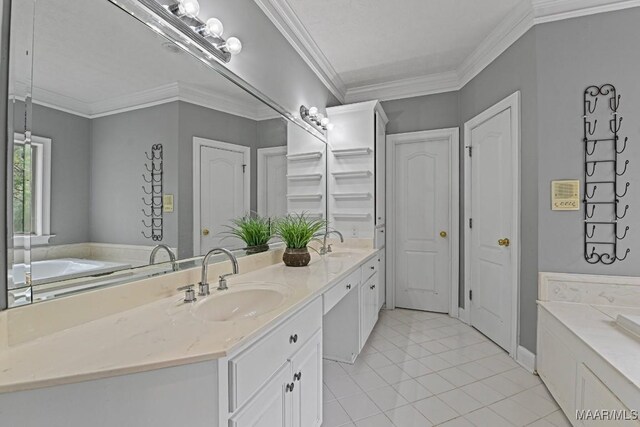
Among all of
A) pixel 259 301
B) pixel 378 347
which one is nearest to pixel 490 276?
pixel 378 347

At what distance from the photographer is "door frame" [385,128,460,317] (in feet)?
10.8

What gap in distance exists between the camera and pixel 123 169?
1.19 metres

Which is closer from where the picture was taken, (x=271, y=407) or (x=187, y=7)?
(x=271, y=407)

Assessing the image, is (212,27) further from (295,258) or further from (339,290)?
(339,290)

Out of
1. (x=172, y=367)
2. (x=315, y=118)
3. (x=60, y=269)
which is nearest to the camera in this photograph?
(x=172, y=367)

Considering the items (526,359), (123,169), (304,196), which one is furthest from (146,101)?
(526,359)

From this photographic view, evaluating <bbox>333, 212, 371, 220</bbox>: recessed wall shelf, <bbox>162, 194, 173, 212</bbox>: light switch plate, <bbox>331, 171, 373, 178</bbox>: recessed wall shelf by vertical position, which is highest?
<bbox>331, 171, 373, 178</bbox>: recessed wall shelf

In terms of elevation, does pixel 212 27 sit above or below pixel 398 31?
below

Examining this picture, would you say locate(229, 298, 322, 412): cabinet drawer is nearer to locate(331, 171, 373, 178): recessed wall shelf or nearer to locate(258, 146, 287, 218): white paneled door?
Answer: locate(258, 146, 287, 218): white paneled door

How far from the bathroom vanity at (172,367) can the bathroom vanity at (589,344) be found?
50.7 inches

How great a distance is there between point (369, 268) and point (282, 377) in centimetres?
162

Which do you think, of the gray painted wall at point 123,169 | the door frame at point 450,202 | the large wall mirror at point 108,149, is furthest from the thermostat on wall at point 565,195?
the gray painted wall at point 123,169

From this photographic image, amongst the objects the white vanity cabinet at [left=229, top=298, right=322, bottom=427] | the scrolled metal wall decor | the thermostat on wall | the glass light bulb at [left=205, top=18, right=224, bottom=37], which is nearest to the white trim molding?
the scrolled metal wall decor

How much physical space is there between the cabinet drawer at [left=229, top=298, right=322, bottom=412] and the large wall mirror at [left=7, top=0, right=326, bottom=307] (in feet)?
1.93
